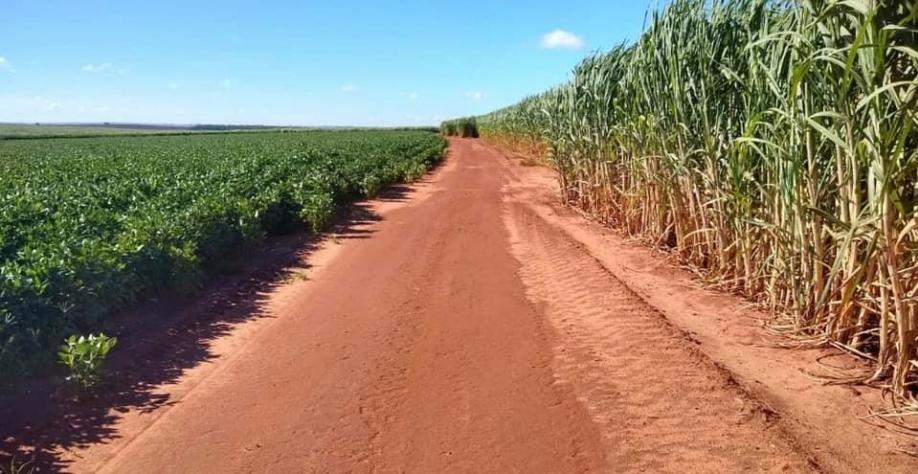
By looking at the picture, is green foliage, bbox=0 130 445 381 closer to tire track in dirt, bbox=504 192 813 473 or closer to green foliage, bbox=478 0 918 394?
tire track in dirt, bbox=504 192 813 473

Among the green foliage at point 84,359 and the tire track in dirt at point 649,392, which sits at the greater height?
the green foliage at point 84,359

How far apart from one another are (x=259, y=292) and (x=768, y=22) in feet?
16.6

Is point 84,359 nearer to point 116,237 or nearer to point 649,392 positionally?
point 116,237


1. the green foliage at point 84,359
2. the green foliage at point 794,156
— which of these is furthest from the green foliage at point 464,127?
the green foliage at point 84,359

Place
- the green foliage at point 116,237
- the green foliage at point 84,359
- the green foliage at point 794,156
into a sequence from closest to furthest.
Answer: the green foliage at point 794,156 < the green foliage at point 84,359 < the green foliage at point 116,237

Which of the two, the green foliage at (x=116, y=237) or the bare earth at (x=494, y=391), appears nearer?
the bare earth at (x=494, y=391)

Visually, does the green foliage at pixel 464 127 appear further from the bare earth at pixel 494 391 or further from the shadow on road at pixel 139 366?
the bare earth at pixel 494 391

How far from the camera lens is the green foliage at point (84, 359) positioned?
4.27 metres

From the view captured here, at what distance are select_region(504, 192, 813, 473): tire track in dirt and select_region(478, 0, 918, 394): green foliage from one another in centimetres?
85

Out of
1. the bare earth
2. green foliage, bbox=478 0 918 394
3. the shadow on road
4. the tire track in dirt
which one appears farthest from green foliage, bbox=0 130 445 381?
green foliage, bbox=478 0 918 394

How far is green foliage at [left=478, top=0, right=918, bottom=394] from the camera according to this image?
374 cm

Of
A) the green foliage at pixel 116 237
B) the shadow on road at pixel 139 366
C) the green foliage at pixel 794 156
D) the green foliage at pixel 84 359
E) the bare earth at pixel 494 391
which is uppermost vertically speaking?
the green foliage at pixel 794 156

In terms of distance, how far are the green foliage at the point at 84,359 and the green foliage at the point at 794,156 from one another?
428cm

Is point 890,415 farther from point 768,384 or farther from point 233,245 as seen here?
point 233,245
